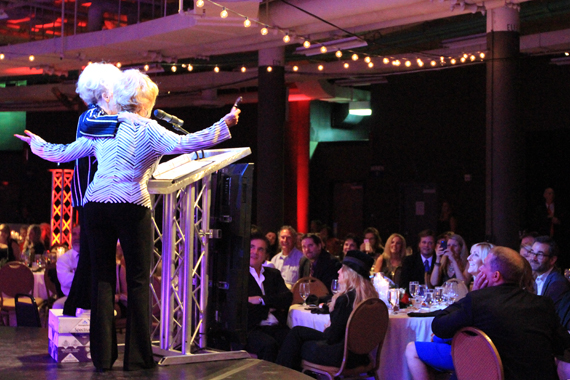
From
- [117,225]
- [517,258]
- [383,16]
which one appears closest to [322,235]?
[383,16]

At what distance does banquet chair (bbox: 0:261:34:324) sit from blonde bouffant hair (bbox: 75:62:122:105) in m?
5.11

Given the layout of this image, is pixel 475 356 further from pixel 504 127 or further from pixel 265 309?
pixel 504 127

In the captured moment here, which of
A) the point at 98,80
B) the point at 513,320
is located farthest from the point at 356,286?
the point at 98,80

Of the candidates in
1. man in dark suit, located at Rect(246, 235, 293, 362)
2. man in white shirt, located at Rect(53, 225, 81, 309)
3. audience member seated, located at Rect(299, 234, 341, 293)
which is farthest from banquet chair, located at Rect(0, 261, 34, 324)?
man in dark suit, located at Rect(246, 235, 293, 362)

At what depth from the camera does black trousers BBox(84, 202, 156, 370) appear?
299cm

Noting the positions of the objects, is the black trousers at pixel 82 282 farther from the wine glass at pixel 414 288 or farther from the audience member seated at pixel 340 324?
the wine glass at pixel 414 288

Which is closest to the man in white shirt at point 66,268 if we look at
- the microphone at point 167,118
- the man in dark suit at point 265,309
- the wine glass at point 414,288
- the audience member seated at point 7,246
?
the man in dark suit at point 265,309

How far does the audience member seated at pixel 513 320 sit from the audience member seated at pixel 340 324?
101cm

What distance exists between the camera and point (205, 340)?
3.46 meters

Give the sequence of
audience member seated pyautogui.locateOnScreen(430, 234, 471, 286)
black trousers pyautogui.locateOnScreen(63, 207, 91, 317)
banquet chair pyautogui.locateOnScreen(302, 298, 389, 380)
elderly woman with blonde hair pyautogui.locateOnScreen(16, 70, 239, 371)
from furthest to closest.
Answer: audience member seated pyautogui.locateOnScreen(430, 234, 471, 286)
banquet chair pyautogui.locateOnScreen(302, 298, 389, 380)
black trousers pyautogui.locateOnScreen(63, 207, 91, 317)
elderly woman with blonde hair pyautogui.locateOnScreen(16, 70, 239, 371)

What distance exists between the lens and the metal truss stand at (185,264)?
3.30 metres

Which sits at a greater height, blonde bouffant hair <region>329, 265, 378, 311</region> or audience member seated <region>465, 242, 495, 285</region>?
audience member seated <region>465, 242, 495, 285</region>

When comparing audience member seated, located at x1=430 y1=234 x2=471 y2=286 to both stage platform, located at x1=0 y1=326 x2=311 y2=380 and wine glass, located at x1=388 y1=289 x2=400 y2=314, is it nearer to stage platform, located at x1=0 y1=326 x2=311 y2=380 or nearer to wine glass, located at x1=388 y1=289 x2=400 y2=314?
wine glass, located at x1=388 y1=289 x2=400 y2=314

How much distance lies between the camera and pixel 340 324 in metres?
4.76
